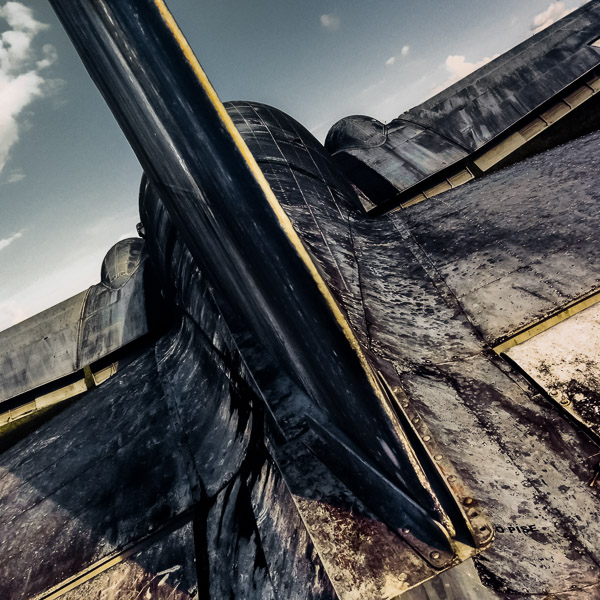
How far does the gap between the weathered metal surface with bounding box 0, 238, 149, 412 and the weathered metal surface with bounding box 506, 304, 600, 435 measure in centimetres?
559

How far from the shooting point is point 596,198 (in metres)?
3.35

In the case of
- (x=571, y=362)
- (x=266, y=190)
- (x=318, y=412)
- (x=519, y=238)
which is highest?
(x=266, y=190)

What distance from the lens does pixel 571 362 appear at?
2.19 m

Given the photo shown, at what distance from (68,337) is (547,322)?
698 centimetres

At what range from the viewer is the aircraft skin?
5.29 ft

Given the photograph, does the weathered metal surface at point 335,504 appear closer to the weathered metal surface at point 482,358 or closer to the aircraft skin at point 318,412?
the aircraft skin at point 318,412

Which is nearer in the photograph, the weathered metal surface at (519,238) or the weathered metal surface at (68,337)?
the weathered metal surface at (519,238)

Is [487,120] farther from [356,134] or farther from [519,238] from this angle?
[519,238]

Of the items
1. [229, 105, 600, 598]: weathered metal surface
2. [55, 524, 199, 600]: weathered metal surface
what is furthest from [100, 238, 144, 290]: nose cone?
[55, 524, 199, 600]: weathered metal surface

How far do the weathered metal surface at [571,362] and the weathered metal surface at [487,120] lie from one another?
536 centimetres

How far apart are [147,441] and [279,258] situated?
258cm

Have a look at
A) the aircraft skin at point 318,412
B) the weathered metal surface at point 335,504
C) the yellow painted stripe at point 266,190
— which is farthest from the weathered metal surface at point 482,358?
the yellow painted stripe at point 266,190

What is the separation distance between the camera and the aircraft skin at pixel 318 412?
63.4 inches

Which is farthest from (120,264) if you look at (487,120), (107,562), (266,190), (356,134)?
(487,120)
